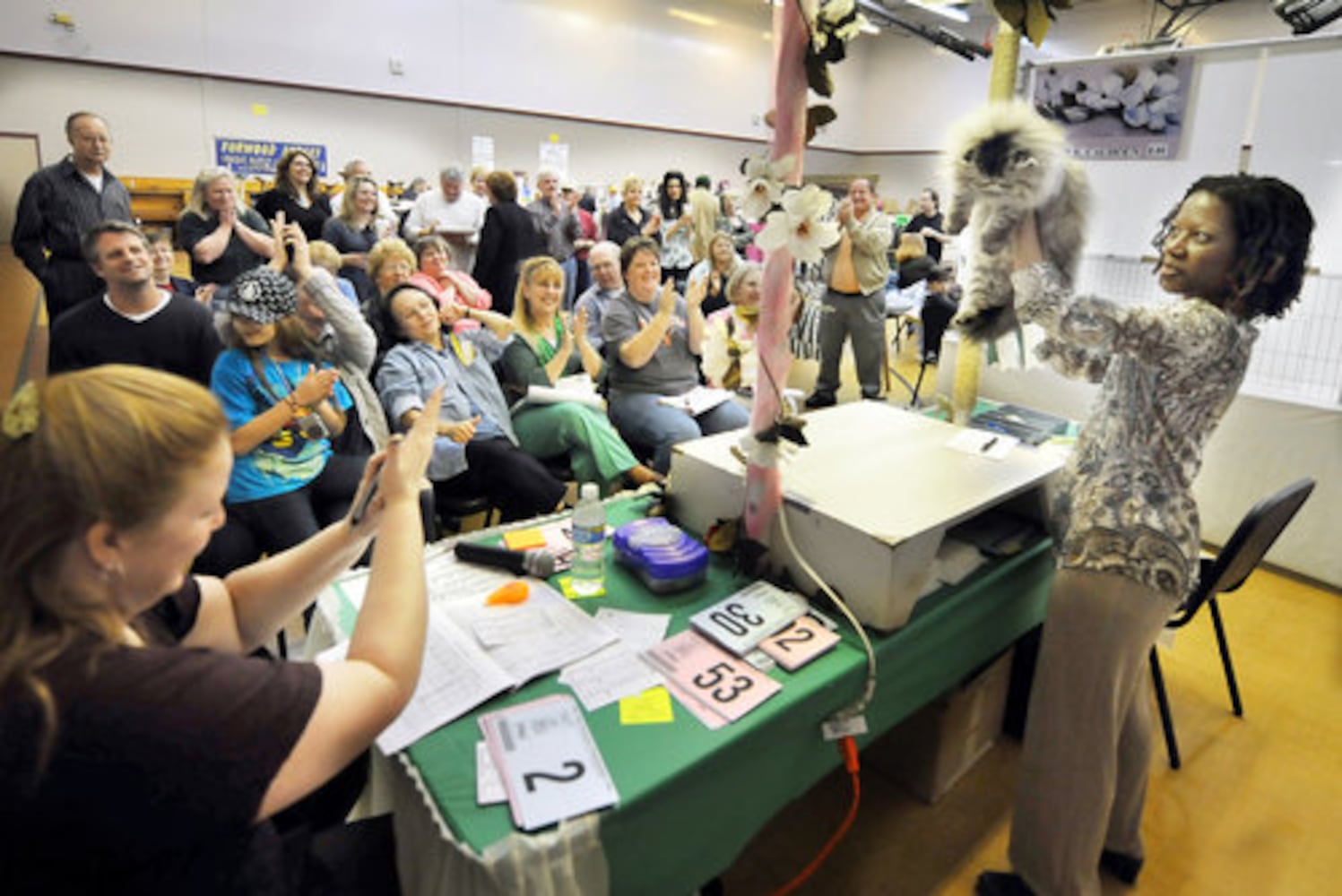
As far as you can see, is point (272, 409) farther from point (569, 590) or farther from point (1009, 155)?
point (1009, 155)

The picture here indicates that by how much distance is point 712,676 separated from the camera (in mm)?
1278

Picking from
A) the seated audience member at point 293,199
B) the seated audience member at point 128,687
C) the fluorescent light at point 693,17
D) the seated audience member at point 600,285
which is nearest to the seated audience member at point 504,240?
the seated audience member at point 293,199

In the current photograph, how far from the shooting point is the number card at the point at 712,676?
1.22 m

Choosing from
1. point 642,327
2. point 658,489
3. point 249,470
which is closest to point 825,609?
point 658,489

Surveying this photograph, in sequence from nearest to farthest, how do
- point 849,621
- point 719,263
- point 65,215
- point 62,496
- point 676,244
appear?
1. point 62,496
2. point 849,621
3. point 65,215
4. point 719,263
5. point 676,244

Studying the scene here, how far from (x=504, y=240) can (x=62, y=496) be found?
14.3 ft

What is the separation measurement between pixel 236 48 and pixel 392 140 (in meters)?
1.67

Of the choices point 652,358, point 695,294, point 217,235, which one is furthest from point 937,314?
point 217,235

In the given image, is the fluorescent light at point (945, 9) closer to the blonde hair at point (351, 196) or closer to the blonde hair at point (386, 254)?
the blonde hair at point (351, 196)

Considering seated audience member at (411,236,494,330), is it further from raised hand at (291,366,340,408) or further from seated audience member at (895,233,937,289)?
seated audience member at (895,233,937,289)

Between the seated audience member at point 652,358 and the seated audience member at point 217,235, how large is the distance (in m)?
1.87

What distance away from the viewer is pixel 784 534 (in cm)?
151

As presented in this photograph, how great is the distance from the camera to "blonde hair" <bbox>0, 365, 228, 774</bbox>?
0.68 metres

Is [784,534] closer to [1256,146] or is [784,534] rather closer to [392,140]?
[1256,146]
